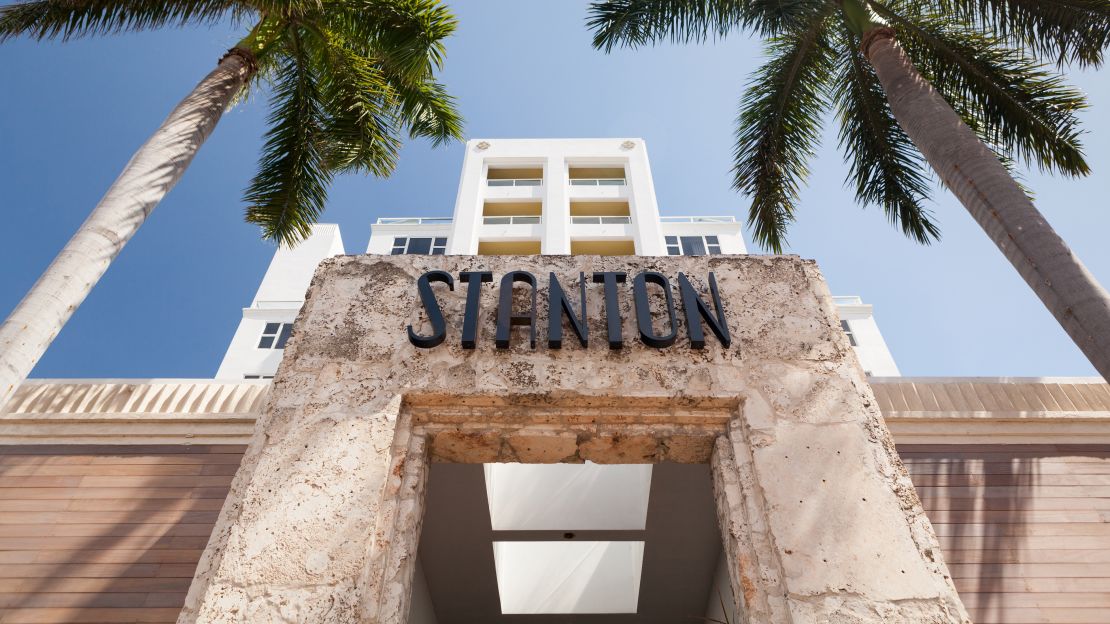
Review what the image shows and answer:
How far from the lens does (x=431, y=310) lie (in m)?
4.16

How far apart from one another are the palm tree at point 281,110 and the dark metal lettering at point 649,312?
442 cm

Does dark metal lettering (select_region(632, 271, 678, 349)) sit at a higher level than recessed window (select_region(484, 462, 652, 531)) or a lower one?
lower

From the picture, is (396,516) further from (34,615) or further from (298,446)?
(34,615)

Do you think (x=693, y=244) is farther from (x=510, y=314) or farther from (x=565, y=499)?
(x=510, y=314)

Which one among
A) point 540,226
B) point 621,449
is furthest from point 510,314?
point 540,226

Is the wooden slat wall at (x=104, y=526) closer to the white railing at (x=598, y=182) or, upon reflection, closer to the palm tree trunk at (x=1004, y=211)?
the palm tree trunk at (x=1004, y=211)

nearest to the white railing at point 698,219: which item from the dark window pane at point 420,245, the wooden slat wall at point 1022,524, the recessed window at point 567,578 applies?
the dark window pane at point 420,245

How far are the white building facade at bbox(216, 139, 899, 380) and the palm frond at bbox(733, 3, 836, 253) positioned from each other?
13.3 m

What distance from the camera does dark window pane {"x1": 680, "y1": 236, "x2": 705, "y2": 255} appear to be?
92.7 feet

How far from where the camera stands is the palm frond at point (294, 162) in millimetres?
8586

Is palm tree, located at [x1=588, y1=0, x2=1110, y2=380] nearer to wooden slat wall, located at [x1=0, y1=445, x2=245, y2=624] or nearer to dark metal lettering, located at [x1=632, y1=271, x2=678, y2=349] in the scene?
dark metal lettering, located at [x1=632, y1=271, x2=678, y2=349]

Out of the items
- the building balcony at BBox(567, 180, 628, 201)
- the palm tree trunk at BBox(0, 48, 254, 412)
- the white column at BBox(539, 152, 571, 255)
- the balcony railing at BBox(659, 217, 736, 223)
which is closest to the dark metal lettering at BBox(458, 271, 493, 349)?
the palm tree trunk at BBox(0, 48, 254, 412)

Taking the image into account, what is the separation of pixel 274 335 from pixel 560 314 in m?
22.8

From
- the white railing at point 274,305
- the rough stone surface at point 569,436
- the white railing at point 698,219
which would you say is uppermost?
the white railing at point 698,219
